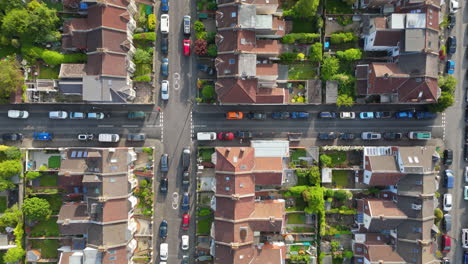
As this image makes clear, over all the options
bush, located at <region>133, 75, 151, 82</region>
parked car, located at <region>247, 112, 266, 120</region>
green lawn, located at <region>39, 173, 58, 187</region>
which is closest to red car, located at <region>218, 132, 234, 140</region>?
parked car, located at <region>247, 112, 266, 120</region>

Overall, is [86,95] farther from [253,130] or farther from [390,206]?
[390,206]

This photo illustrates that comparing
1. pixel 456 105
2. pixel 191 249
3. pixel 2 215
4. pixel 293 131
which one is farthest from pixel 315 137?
pixel 2 215

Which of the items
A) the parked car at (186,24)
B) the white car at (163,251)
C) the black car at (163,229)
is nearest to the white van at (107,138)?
the black car at (163,229)

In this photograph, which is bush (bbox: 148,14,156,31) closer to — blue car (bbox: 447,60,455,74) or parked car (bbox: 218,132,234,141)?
parked car (bbox: 218,132,234,141)

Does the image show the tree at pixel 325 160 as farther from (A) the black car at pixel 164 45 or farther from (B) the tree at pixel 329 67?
(A) the black car at pixel 164 45

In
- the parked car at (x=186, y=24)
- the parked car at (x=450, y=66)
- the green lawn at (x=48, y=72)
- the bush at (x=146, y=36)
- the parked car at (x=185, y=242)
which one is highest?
the parked car at (x=186, y=24)

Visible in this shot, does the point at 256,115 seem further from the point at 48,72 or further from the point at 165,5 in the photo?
the point at 48,72

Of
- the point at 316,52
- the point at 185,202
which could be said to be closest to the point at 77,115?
the point at 185,202
